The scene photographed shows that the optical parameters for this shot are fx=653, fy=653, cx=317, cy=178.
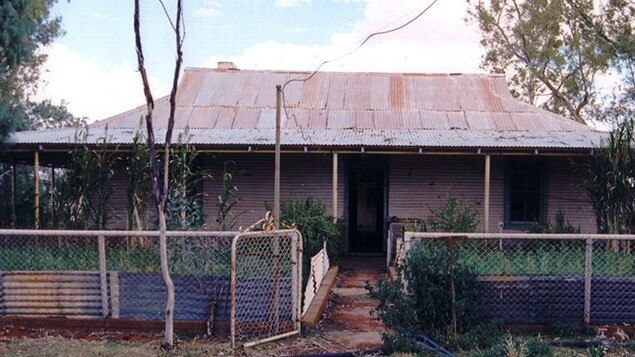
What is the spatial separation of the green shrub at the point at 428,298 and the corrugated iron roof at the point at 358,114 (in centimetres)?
643

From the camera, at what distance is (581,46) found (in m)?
28.5

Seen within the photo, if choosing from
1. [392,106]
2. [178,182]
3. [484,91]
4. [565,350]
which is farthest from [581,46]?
[565,350]

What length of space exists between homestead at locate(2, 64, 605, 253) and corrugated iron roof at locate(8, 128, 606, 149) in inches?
1.0

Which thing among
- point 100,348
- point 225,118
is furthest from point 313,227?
point 100,348

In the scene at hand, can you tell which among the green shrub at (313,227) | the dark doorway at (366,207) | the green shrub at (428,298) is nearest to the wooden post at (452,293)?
the green shrub at (428,298)

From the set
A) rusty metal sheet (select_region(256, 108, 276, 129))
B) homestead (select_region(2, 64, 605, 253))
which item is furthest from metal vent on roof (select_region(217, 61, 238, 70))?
rusty metal sheet (select_region(256, 108, 276, 129))

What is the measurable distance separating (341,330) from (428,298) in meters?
1.25

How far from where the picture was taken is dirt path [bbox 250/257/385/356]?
6.37m

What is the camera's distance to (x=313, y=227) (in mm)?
11609

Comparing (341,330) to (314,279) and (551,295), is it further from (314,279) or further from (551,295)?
(551,295)

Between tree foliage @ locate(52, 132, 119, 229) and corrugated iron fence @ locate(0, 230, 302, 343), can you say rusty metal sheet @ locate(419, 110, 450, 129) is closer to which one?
tree foliage @ locate(52, 132, 119, 229)

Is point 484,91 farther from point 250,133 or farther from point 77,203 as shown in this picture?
point 77,203

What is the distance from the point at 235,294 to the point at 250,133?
27.0ft

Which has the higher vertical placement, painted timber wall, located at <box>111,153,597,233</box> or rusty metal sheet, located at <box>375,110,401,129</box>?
rusty metal sheet, located at <box>375,110,401,129</box>
